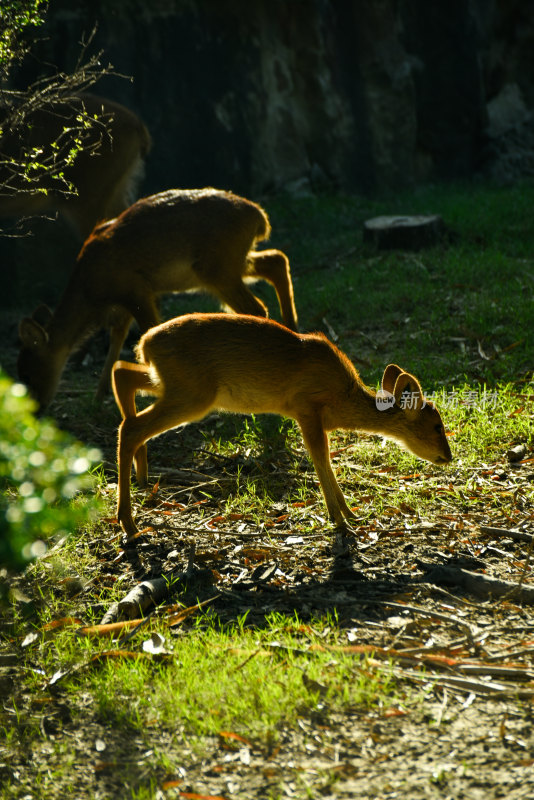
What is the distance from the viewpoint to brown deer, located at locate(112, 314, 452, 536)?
15.3 feet

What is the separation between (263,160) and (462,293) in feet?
15.0

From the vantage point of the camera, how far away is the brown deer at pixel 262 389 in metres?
4.66

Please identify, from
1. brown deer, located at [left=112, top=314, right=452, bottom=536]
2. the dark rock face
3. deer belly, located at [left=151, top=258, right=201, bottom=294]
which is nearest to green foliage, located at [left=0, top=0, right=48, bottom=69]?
brown deer, located at [left=112, top=314, right=452, bottom=536]

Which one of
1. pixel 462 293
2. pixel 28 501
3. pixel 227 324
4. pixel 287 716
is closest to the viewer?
pixel 28 501

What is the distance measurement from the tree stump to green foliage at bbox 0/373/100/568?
8019 millimetres

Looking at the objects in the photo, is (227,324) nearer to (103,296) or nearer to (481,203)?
(103,296)

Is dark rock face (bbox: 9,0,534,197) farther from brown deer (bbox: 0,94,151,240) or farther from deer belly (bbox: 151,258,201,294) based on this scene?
deer belly (bbox: 151,258,201,294)

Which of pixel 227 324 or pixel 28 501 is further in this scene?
pixel 227 324

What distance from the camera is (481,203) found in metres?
11.7

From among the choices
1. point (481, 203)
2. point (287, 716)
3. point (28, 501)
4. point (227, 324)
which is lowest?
point (481, 203)

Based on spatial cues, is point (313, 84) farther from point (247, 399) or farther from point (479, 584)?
point (479, 584)

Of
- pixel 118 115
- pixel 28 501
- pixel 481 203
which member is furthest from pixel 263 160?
pixel 28 501

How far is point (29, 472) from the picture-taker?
94.0 inches

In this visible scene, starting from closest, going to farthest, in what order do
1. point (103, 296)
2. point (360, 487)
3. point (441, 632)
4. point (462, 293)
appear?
point (441, 632) → point (360, 487) → point (103, 296) → point (462, 293)
